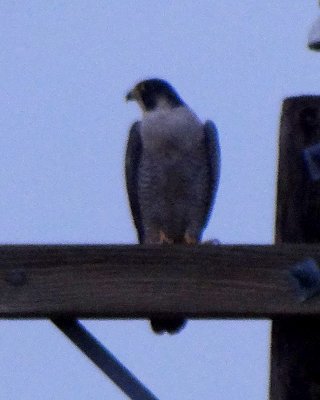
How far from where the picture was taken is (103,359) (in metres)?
2.43

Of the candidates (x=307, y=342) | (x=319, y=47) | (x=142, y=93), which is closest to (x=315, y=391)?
(x=307, y=342)

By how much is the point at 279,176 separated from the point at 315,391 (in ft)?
1.79

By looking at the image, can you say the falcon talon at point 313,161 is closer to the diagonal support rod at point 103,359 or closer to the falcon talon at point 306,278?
the falcon talon at point 306,278

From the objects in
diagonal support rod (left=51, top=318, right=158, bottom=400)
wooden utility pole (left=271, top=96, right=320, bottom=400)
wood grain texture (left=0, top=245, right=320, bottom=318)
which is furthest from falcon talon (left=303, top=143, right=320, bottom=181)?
diagonal support rod (left=51, top=318, right=158, bottom=400)

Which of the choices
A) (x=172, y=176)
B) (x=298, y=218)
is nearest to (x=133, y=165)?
(x=172, y=176)

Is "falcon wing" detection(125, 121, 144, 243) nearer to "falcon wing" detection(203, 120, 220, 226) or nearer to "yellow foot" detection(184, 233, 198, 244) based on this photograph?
"yellow foot" detection(184, 233, 198, 244)

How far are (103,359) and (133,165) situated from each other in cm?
366

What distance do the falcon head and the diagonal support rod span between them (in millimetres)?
4152

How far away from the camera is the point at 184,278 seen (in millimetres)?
2391

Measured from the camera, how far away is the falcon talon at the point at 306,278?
233 cm

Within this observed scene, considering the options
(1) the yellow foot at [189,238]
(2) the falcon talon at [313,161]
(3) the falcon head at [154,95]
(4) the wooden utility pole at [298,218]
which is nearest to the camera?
(4) the wooden utility pole at [298,218]

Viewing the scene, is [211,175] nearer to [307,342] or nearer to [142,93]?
[142,93]

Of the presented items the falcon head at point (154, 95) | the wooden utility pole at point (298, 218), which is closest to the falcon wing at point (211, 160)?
the falcon head at point (154, 95)

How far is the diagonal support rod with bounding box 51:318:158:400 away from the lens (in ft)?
7.80
